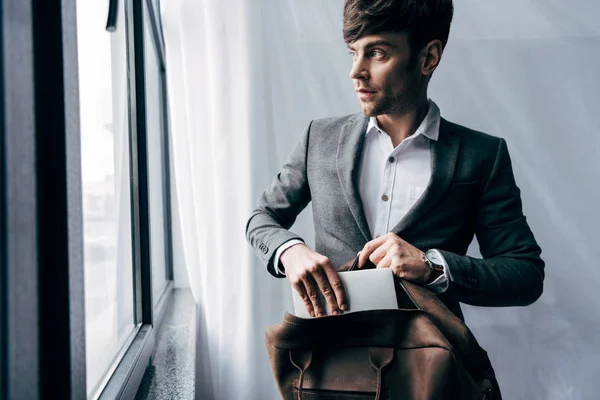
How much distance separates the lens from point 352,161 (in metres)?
0.95

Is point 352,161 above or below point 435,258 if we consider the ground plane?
above

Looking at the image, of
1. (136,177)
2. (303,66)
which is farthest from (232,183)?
(303,66)

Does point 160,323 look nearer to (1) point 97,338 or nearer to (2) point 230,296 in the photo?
(2) point 230,296

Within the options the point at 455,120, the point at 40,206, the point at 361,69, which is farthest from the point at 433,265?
the point at 455,120

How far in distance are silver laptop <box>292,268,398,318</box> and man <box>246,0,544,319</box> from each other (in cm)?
7

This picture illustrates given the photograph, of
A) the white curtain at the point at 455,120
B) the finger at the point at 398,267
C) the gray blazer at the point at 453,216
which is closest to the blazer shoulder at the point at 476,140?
the gray blazer at the point at 453,216

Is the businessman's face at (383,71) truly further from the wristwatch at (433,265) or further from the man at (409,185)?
the wristwatch at (433,265)

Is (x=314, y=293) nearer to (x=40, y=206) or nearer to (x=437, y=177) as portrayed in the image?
(x=437, y=177)

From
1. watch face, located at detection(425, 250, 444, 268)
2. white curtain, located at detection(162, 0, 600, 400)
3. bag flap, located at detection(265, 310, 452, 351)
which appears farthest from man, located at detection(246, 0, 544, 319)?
white curtain, located at detection(162, 0, 600, 400)

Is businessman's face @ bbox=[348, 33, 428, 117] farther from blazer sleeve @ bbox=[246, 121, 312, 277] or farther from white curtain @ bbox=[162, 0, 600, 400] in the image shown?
white curtain @ bbox=[162, 0, 600, 400]

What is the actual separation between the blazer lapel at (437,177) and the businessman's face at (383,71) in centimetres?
12

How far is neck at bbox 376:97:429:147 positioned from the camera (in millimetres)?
966

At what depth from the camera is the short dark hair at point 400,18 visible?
86 cm

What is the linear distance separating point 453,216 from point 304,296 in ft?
1.11
